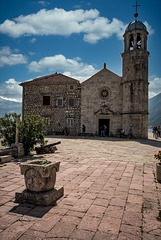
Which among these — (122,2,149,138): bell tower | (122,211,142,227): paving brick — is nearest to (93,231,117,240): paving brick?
(122,211,142,227): paving brick

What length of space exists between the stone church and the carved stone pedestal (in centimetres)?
1725

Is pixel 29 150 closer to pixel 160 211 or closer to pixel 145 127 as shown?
pixel 160 211

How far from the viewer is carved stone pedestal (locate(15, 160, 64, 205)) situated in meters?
3.83

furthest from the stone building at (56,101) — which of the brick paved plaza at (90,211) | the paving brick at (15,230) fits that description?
the paving brick at (15,230)

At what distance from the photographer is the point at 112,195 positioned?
4363 mm

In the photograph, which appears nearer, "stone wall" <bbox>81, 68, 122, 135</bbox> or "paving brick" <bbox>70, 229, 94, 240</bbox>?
"paving brick" <bbox>70, 229, 94, 240</bbox>

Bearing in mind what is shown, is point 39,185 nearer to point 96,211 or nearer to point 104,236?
point 96,211

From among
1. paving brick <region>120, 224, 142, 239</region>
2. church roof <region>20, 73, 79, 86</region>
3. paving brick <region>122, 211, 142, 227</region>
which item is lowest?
paving brick <region>120, 224, 142, 239</region>

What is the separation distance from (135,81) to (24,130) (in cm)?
1478

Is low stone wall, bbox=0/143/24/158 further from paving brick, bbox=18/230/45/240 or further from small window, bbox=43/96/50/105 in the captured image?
small window, bbox=43/96/50/105

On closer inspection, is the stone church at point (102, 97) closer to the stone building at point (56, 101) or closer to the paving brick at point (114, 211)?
the stone building at point (56, 101)

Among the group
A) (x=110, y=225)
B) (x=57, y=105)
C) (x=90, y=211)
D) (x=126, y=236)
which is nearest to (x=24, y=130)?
(x=90, y=211)

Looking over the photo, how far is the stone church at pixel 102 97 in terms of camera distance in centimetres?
2027

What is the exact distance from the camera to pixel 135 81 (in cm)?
2016
